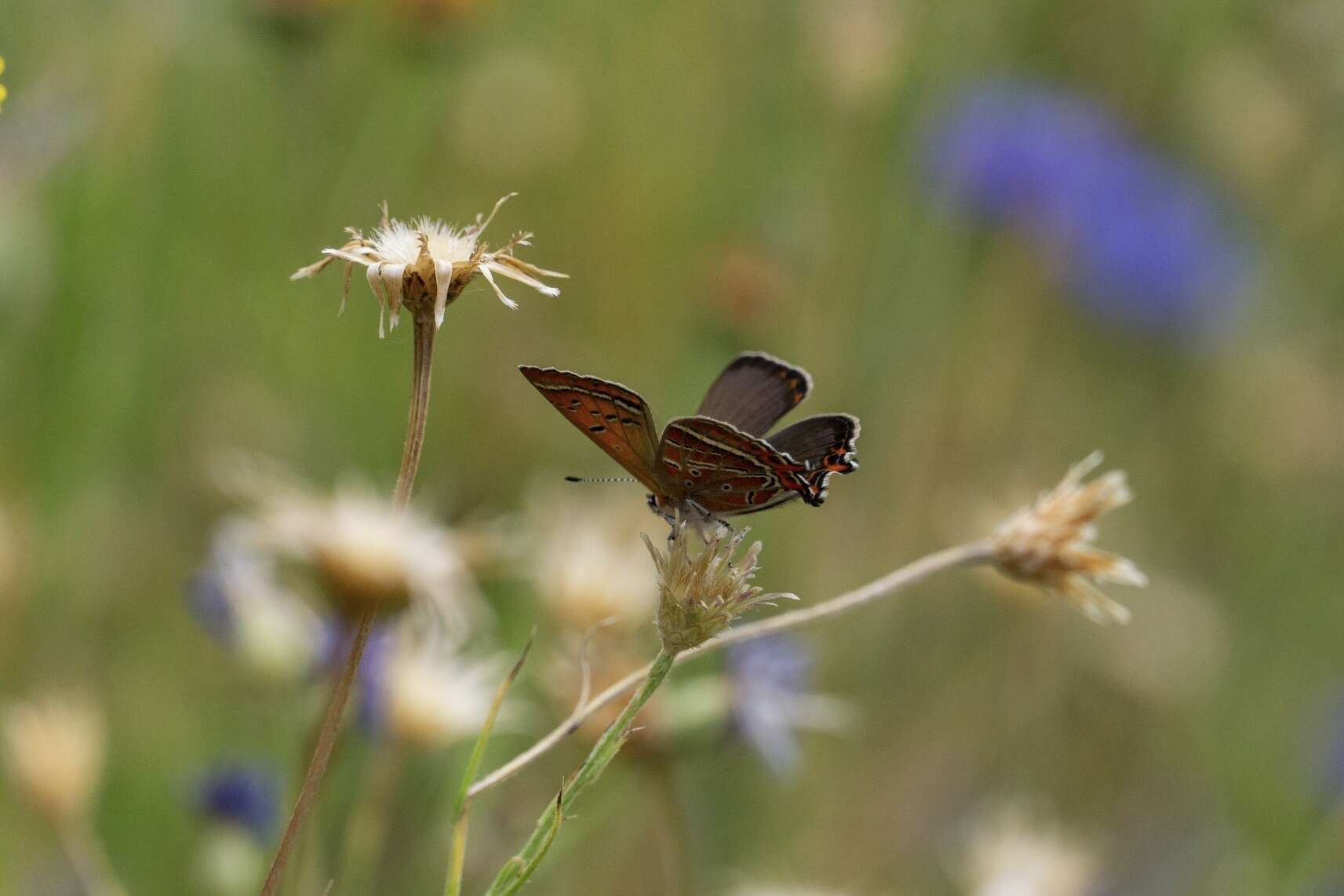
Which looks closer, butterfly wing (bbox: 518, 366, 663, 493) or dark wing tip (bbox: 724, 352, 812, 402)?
butterfly wing (bbox: 518, 366, 663, 493)

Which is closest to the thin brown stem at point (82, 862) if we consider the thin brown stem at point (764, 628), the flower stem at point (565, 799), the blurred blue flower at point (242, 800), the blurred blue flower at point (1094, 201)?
the blurred blue flower at point (242, 800)

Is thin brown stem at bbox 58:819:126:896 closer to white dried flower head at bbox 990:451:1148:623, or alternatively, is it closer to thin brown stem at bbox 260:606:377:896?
thin brown stem at bbox 260:606:377:896

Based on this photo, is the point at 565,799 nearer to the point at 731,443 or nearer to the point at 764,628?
the point at 764,628

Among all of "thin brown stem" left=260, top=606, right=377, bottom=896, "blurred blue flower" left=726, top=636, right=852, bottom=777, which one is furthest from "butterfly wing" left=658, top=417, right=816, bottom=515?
"blurred blue flower" left=726, top=636, right=852, bottom=777

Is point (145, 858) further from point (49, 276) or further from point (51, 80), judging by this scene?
point (51, 80)

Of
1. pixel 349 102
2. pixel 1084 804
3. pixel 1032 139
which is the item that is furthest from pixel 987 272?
pixel 349 102

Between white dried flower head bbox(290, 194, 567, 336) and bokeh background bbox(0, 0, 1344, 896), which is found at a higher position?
bokeh background bbox(0, 0, 1344, 896)
